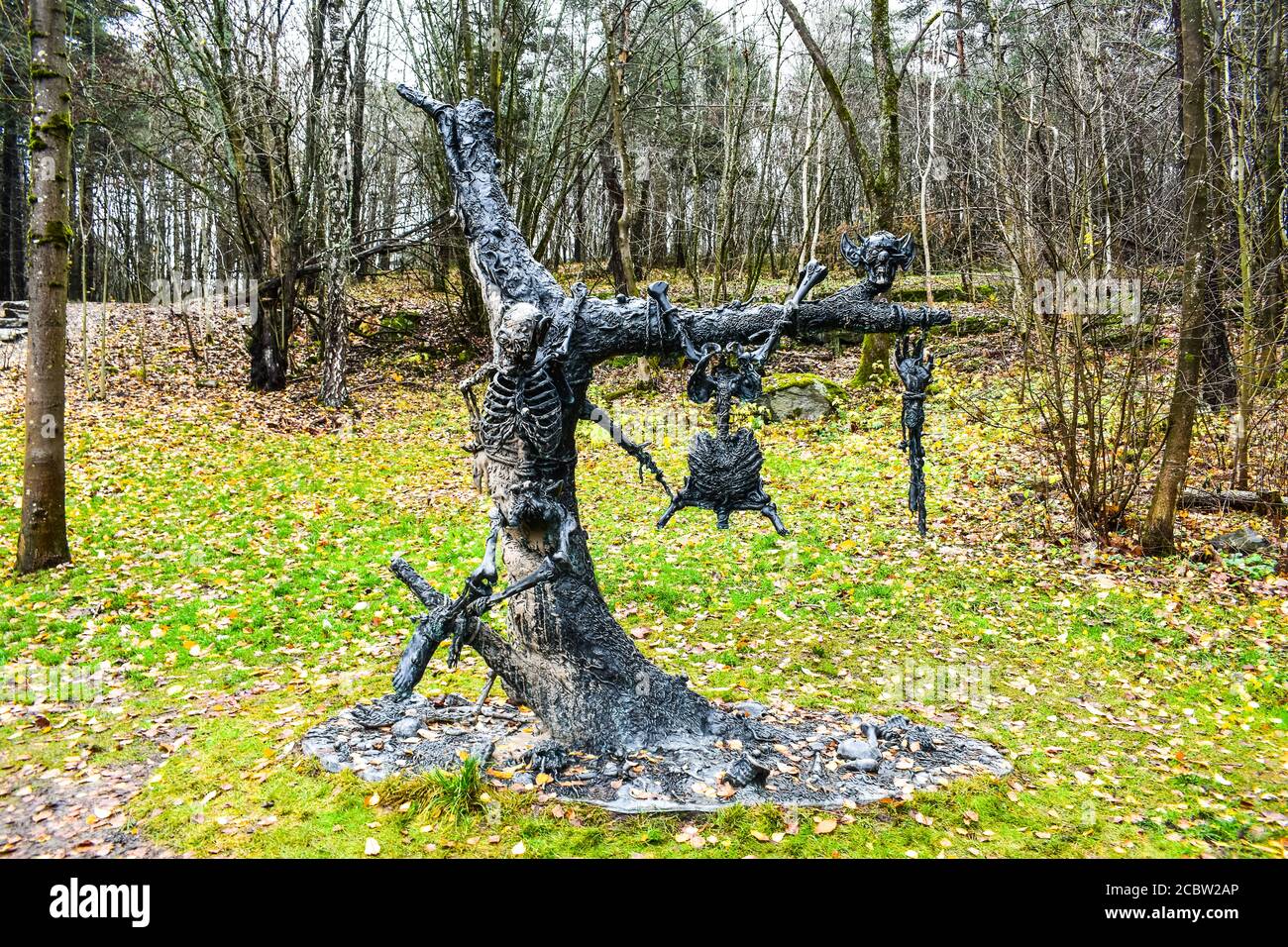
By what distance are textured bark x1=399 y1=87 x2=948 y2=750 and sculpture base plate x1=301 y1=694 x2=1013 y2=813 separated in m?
0.22

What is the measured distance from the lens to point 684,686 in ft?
17.0

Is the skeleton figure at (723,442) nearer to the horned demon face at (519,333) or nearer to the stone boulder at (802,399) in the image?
the horned demon face at (519,333)

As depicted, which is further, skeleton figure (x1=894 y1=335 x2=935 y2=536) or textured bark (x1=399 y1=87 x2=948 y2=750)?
textured bark (x1=399 y1=87 x2=948 y2=750)

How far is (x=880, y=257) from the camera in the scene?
4.09 meters

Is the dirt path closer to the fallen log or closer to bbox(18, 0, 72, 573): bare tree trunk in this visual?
bbox(18, 0, 72, 573): bare tree trunk

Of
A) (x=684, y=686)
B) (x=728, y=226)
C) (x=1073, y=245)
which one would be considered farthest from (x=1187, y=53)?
(x=728, y=226)

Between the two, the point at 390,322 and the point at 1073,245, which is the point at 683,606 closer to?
the point at 1073,245

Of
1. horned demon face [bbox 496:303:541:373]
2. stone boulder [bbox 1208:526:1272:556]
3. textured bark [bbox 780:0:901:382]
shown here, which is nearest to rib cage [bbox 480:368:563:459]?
horned demon face [bbox 496:303:541:373]

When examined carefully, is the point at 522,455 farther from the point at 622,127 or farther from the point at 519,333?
the point at 622,127

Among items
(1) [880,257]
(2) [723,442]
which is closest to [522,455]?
(2) [723,442]

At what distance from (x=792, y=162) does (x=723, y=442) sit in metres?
21.4

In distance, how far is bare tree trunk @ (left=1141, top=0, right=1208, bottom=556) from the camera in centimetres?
850

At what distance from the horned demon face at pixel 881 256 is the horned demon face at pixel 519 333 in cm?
160

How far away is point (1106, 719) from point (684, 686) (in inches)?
139
